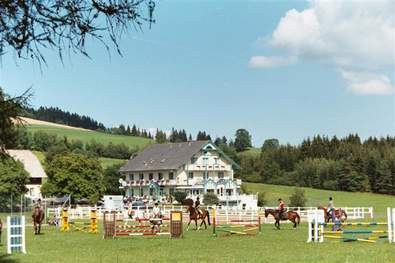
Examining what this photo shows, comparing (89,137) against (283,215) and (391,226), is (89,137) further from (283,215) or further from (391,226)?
(391,226)

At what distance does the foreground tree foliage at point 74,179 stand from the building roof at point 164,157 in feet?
58.6

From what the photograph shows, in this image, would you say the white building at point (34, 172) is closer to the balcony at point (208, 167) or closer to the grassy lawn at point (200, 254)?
the balcony at point (208, 167)

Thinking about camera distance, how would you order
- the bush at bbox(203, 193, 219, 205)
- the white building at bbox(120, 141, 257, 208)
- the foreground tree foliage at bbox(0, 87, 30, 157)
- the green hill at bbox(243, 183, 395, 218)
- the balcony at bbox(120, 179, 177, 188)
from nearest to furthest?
1. the foreground tree foliage at bbox(0, 87, 30, 157)
2. the bush at bbox(203, 193, 219, 205)
3. the white building at bbox(120, 141, 257, 208)
4. the green hill at bbox(243, 183, 395, 218)
5. the balcony at bbox(120, 179, 177, 188)

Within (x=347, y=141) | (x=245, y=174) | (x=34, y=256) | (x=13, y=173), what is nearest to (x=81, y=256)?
(x=34, y=256)

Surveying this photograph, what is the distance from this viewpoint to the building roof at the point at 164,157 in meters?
89.7

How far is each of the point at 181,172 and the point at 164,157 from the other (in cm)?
526

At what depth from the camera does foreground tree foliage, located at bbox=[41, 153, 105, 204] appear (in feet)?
233

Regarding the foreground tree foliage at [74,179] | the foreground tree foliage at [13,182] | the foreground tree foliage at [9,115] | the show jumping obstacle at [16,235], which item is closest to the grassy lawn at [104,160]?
the foreground tree foliage at [74,179]

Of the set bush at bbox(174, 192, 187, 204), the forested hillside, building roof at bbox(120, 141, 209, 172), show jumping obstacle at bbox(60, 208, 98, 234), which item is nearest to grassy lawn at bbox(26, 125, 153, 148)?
the forested hillside

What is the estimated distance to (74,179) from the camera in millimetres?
70938

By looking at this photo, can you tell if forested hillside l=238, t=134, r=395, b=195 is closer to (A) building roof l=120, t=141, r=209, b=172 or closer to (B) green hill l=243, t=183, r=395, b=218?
(B) green hill l=243, t=183, r=395, b=218

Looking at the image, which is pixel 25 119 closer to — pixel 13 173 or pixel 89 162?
pixel 13 173

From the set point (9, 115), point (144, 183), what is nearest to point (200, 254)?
point (9, 115)

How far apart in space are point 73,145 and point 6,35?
115086 mm
